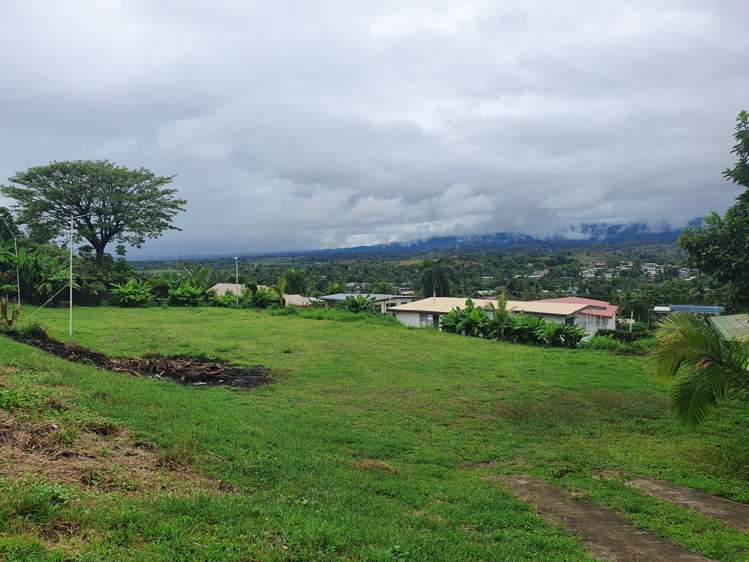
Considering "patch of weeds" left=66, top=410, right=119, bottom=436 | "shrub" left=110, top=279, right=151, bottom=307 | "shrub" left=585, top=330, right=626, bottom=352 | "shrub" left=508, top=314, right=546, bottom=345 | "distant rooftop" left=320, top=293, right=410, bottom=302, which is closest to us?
"patch of weeds" left=66, top=410, right=119, bottom=436

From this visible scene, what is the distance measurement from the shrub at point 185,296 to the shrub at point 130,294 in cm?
129

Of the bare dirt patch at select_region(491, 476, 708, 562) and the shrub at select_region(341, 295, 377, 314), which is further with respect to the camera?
the shrub at select_region(341, 295, 377, 314)

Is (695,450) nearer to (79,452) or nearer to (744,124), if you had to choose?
(744,124)

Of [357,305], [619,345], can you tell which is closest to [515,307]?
[357,305]

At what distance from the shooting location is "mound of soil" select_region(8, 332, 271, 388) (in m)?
10.5

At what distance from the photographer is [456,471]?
6.17 metres

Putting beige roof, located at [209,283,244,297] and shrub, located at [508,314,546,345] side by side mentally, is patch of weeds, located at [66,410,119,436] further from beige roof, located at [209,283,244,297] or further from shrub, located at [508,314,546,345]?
beige roof, located at [209,283,244,297]

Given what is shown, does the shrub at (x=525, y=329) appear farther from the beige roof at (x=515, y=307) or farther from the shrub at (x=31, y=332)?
the shrub at (x=31, y=332)

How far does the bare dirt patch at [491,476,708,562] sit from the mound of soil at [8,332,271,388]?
20.9ft

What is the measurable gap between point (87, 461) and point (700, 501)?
21.3ft

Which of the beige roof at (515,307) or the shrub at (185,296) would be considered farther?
the beige roof at (515,307)

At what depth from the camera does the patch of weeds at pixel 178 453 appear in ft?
16.4

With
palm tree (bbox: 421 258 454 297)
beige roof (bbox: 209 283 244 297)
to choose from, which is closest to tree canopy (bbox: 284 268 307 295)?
beige roof (bbox: 209 283 244 297)

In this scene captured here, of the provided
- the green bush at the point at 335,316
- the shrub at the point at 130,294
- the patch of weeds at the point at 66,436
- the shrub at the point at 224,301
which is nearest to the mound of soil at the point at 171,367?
the patch of weeds at the point at 66,436
